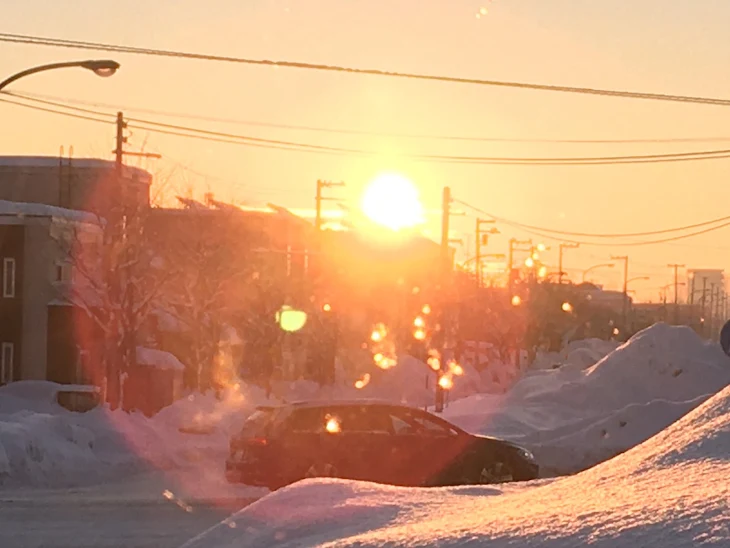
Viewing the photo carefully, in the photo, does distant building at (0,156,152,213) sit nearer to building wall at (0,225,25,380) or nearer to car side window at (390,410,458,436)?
building wall at (0,225,25,380)

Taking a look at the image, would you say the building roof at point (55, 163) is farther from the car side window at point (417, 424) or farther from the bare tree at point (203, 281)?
the car side window at point (417, 424)

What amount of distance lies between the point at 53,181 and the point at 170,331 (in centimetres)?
1817

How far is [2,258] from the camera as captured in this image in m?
40.6

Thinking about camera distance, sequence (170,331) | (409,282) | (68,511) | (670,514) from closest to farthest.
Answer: (670,514)
(68,511)
(170,331)
(409,282)

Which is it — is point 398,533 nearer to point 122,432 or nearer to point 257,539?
point 257,539

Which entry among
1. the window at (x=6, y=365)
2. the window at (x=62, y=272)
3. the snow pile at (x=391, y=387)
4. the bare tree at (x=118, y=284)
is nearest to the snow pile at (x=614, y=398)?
the snow pile at (x=391, y=387)

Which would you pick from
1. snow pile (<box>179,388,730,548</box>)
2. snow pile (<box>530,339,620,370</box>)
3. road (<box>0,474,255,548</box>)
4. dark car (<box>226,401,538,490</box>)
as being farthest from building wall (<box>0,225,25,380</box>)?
snow pile (<box>179,388,730,548</box>)

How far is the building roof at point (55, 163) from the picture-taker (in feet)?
208

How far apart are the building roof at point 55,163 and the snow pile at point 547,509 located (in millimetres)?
55462

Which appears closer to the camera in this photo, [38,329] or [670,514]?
[670,514]

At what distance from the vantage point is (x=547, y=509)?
6223 mm

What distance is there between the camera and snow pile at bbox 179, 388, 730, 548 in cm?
525

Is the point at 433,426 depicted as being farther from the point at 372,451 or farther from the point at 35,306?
the point at 35,306

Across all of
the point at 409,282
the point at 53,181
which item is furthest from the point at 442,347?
the point at 409,282
